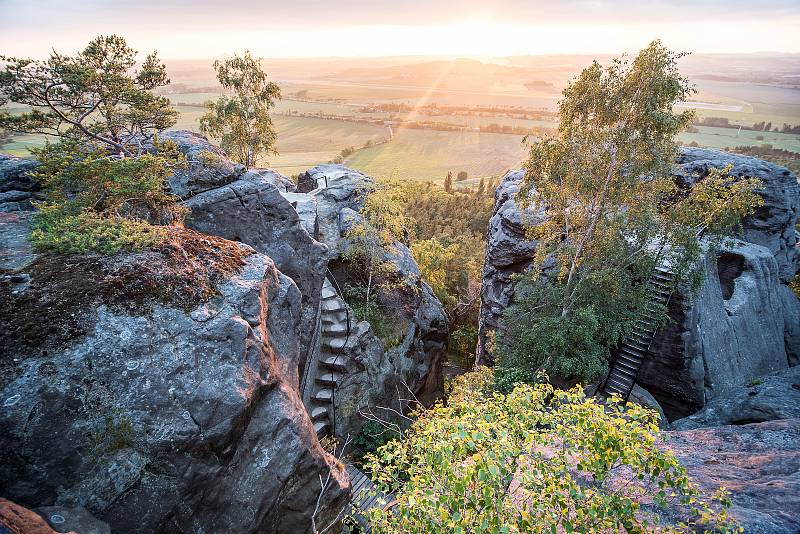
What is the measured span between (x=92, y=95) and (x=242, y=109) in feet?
45.8

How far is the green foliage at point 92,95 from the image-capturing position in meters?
11.0

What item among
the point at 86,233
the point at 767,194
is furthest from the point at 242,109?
the point at 767,194

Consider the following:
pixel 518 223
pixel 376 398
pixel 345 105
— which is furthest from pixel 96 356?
pixel 345 105

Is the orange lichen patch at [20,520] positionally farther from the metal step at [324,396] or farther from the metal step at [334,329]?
the metal step at [334,329]

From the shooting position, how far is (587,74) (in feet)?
52.5

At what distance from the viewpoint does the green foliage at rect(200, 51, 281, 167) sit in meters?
25.0

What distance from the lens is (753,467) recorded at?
30.4 feet

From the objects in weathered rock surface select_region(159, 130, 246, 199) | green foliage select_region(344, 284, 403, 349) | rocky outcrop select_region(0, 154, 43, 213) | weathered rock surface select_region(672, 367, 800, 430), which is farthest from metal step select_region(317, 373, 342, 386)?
Result: weathered rock surface select_region(672, 367, 800, 430)

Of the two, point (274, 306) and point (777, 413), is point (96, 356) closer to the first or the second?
point (274, 306)

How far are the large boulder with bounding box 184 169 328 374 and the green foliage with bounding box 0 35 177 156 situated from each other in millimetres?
2972

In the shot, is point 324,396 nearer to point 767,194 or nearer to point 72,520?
point 72,520

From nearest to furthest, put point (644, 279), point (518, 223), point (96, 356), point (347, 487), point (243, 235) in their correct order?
point (96, 356) < point (347, 487) < point (243, 235) < point (644, 279) < point (518, 223)

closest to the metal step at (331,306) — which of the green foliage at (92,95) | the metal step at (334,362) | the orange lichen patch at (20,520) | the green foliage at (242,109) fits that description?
the metal step at (334,362)

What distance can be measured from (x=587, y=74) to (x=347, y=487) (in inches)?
694
